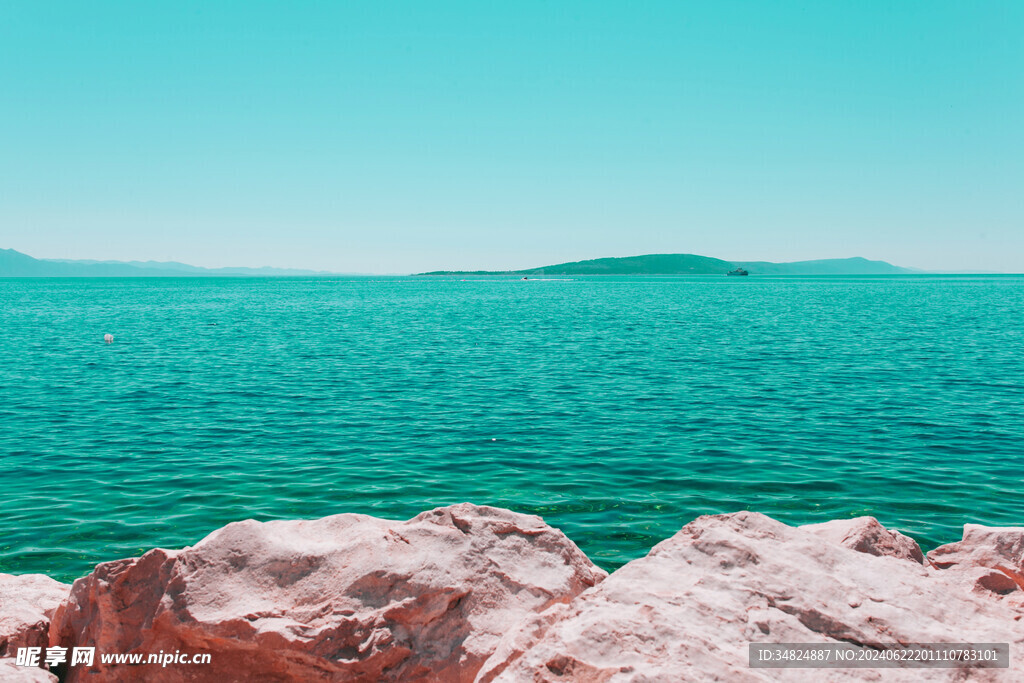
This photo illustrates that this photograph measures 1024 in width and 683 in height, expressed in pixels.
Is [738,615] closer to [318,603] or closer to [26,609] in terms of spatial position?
[318,603]

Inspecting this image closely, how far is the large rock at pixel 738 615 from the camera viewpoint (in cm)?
538

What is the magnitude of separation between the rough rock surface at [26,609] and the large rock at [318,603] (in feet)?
0.78

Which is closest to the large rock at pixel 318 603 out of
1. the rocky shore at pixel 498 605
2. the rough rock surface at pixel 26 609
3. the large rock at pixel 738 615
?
the rocky shore at pixel 498 605

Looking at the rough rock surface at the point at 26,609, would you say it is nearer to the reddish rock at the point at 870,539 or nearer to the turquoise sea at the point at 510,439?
the turquoise sea at the point at 510,439

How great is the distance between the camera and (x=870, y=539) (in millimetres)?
8070

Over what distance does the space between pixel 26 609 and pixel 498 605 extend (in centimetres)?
541

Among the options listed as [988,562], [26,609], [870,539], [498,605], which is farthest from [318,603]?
[988,562]

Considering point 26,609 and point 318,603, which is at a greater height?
point 318,603

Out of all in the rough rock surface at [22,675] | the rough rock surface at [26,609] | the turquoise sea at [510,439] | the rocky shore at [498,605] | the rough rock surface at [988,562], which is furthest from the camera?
the turquoise sea at [510,439]

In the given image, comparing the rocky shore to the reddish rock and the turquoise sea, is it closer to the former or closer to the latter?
the reddish rock

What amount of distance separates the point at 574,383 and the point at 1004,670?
2465 cm

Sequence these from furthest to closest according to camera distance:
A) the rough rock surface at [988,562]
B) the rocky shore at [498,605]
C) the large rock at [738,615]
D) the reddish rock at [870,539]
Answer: the rough rock surface at [988,562], the reddish rock at [870,539], the rocky shore at [498,605], the large rock at [738,615]

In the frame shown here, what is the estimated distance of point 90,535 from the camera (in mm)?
→ 13211

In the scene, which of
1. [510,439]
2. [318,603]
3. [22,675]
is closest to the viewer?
[22,675]
